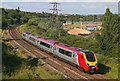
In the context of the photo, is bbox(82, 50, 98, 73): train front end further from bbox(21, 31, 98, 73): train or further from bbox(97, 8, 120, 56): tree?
bbox(97, 8, 120, 56): tree

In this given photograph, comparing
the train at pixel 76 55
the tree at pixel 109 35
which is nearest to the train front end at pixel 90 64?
the train at pixel 76 55

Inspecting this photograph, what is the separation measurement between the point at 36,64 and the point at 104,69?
1048cm

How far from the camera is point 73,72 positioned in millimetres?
18094

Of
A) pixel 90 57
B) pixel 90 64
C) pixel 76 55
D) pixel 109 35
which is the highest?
pixel 109 35

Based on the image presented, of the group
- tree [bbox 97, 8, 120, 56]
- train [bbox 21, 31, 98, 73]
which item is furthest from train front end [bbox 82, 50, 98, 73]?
tree [bbox 97, 8, 120, 56]

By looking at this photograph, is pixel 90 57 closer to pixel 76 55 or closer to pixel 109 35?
pixel 76 55

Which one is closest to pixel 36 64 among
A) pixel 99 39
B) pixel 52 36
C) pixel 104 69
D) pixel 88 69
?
pixel 88 69

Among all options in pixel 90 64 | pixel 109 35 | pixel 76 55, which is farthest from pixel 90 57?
pixel 109 35

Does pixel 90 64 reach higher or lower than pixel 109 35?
lower

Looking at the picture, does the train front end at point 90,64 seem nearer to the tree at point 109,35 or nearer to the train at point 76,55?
the train at point 76,55

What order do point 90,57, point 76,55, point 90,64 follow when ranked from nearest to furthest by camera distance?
point 90,64, point 90,57, point 76,55

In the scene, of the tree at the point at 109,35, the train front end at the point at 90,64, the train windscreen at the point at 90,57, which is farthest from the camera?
the tree at the point at 109,35

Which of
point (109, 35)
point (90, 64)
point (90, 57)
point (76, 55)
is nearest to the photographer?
point (90, 64)

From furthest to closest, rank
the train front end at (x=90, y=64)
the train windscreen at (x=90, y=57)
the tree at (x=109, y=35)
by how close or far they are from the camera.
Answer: the tree at (x=109, y=35)
the train windscreen at (x=90, y=57)
the train front end at (x=90, y=64)
